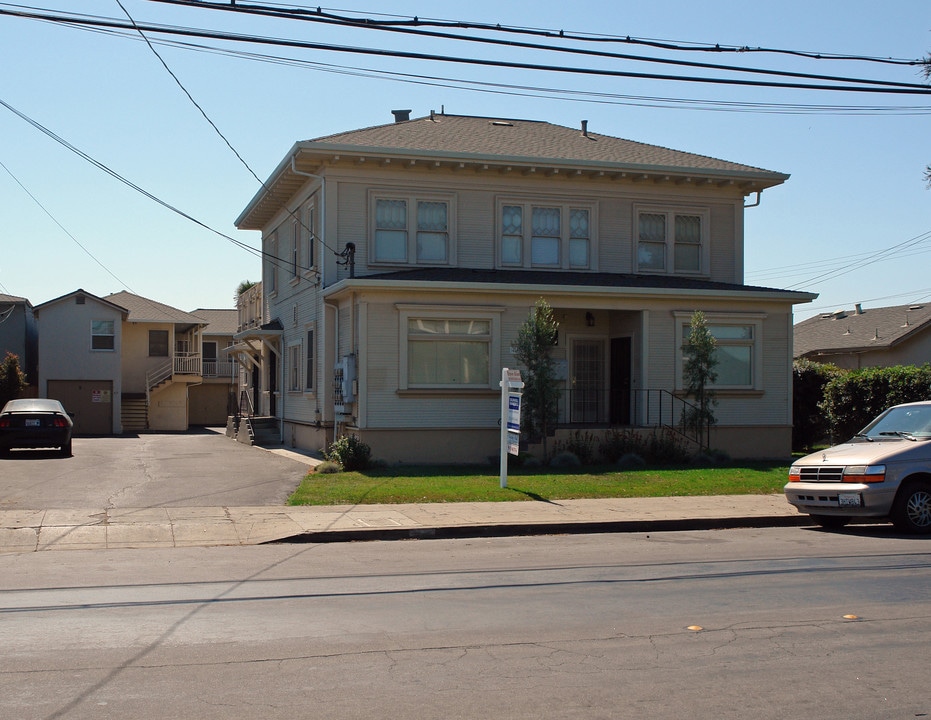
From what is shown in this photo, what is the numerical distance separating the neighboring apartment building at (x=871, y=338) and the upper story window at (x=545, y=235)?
75.5 feet

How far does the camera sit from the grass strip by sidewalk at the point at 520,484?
1602 centimetres

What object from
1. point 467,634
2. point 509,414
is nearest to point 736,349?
point 509,414

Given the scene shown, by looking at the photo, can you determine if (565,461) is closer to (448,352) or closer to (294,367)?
(448,352)

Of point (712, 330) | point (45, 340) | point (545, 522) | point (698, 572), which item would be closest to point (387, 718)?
point (698, 572)

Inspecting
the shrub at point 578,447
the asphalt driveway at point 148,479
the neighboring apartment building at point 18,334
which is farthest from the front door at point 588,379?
the neighboring apartment building at point 18,334

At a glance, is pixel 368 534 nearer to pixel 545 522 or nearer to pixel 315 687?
pixel 545 522

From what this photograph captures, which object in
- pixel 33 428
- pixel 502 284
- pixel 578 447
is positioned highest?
pixel 502 284

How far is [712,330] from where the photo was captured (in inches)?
920

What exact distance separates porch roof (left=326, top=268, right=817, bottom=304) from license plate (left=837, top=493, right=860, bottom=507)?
31.6ft

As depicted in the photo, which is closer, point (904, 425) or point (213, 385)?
point (904, 425)

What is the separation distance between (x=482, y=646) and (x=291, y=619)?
175 centimetres

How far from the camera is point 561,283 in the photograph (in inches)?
862

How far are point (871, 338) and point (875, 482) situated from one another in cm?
3379

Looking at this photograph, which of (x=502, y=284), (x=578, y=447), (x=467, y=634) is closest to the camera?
(x=467, y=634)
